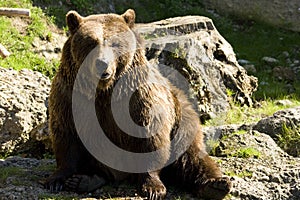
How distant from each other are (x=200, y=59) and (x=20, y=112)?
253 centimetres

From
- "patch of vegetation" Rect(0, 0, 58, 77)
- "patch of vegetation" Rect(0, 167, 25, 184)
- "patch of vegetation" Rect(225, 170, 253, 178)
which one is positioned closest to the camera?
"patch of vegetation" Rect(0, 167, 25, 184)

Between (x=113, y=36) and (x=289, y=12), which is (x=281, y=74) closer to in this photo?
(x=289, y=12)

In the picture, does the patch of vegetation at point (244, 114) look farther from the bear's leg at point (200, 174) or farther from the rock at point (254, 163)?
the bear's leg at point (200, 174)

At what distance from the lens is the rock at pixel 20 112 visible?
695cm

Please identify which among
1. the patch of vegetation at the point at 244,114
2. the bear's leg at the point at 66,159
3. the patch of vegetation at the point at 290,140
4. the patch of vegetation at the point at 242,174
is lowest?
the patch of vegetation at the point at 244,114

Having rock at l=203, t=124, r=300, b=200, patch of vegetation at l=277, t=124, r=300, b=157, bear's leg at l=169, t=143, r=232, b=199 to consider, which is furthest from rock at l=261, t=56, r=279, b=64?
bear's leg at l=169, t=143, r=232, b=199

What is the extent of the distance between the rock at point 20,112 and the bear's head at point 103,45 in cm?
196

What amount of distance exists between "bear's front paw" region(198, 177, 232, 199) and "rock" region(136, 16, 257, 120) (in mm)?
2598

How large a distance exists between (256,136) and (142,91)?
1866 mm

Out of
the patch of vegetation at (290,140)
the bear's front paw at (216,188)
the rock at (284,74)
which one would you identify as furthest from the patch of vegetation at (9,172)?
the rock at (284,74)

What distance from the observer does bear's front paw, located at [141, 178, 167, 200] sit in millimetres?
5285

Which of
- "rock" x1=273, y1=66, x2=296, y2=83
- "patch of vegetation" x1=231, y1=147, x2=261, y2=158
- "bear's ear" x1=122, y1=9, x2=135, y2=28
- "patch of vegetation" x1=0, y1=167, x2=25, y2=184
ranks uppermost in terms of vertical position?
"bear's ear" x1=122, y1=9, x2=135, y2=28

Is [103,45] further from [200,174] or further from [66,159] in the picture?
[200,174]

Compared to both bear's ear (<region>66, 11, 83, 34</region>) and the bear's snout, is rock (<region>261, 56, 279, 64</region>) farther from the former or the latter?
the bear's snout
